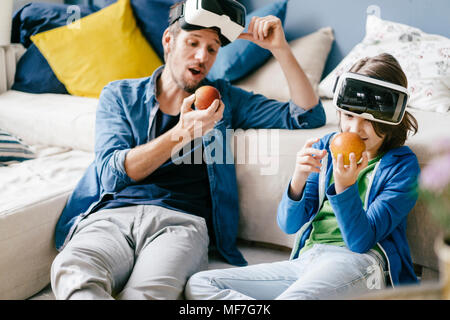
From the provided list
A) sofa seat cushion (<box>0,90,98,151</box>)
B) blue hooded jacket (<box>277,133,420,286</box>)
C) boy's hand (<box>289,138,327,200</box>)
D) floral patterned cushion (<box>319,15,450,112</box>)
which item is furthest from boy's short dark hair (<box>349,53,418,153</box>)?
sofa seat cushion (<box>0,90,98,151</box>)

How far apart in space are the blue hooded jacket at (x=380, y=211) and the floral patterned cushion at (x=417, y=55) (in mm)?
667

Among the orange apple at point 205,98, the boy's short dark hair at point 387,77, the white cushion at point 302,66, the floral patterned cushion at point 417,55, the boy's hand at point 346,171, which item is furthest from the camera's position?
the white cushion at point 302,66

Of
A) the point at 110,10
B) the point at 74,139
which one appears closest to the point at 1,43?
the point at 110,10

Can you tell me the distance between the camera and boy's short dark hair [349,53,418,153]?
3.50ft

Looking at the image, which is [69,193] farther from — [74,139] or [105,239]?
[74,139]

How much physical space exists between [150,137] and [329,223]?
58cm

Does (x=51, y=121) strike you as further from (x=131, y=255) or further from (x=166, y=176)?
(x=131, y=255)

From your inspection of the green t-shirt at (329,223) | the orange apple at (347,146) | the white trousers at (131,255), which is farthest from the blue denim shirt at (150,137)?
the orange apple at (347,146)

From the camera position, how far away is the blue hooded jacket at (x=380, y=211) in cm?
97

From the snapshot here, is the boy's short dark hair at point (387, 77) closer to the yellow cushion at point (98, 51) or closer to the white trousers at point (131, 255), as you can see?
the white trousers at point (131, 255)

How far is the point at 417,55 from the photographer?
1733mm

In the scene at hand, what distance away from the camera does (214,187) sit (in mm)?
1385

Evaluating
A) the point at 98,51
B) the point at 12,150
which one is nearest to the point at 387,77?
the point at 12,150

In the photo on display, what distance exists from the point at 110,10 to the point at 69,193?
3.86 ft
